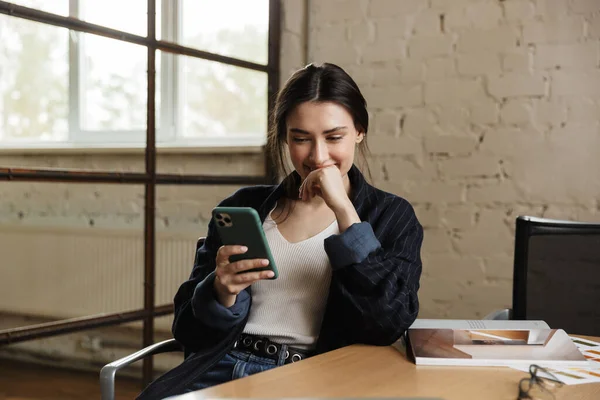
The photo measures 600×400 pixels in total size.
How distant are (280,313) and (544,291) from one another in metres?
0.70

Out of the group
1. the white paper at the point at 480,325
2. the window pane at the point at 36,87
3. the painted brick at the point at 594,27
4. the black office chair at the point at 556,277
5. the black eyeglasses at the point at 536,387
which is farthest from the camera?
the window pane at the point at 36,87

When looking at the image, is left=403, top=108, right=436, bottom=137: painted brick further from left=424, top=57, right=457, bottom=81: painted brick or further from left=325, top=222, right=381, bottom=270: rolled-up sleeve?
left=325, top=222, right=381, bottom=270: rolled-up sleeve

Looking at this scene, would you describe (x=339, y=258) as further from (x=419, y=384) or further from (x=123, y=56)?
(x=123, y=56)

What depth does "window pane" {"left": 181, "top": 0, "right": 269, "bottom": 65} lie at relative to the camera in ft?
9.53

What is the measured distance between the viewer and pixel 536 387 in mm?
956

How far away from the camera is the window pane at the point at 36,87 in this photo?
301cm

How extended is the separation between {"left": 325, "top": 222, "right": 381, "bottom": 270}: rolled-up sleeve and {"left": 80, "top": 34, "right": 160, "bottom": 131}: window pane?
1966 mm

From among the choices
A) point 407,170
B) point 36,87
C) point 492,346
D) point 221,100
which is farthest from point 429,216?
point 36,87

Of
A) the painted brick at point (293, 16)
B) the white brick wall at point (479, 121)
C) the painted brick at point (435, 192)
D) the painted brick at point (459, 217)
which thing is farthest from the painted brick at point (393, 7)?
the painted brick at point (459, 217)

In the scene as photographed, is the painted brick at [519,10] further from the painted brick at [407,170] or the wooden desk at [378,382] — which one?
the wooden desk at [378,382]

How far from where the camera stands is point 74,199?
306cm

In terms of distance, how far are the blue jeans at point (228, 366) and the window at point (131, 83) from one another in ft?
4.98

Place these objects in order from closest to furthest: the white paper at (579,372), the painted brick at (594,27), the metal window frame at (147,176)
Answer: the white paper at (579,372) < the metal window frame at (147,176) < the painted brick at (594,27)

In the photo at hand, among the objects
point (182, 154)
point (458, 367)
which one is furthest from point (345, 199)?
point (182, 154)
